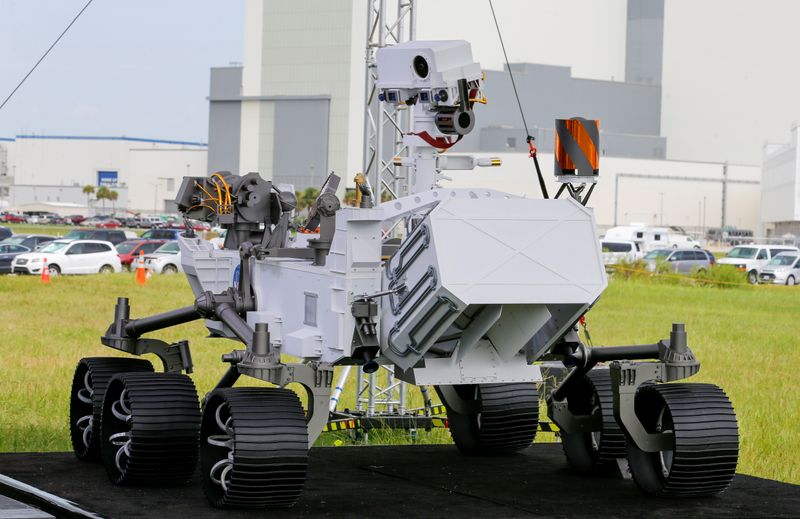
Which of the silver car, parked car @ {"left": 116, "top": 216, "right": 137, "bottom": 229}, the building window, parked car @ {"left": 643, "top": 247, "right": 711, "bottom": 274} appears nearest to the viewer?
parked car @ {"left": 643, "top": 247, "right": 711, "bottom": 274}

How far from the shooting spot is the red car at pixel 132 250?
49.5 metres

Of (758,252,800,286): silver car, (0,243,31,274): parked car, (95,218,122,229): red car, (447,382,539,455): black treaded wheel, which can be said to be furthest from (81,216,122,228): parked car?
(447,382,539,455): black treaded wheel

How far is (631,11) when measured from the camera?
128m

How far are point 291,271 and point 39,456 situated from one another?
2.88m

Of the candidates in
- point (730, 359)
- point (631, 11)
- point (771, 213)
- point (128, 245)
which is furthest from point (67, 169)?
point (730, 359)

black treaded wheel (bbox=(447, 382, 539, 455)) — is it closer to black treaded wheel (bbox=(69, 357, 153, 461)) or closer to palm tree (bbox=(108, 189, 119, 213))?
black treaded wheel (bbox=(69, 357, 153, 461))

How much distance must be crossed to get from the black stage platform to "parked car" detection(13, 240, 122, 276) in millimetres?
33743

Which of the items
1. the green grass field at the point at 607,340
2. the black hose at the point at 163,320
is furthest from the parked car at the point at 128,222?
the black hose at the point at 163,320

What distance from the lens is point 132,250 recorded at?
165ft

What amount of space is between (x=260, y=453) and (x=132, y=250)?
141 feet

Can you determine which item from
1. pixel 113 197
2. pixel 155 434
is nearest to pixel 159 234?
pixel 155 434

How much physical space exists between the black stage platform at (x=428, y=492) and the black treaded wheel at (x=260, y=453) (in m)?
0.12

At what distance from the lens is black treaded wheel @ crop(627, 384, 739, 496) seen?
9.16 m

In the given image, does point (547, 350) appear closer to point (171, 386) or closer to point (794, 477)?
point (171, 386)
